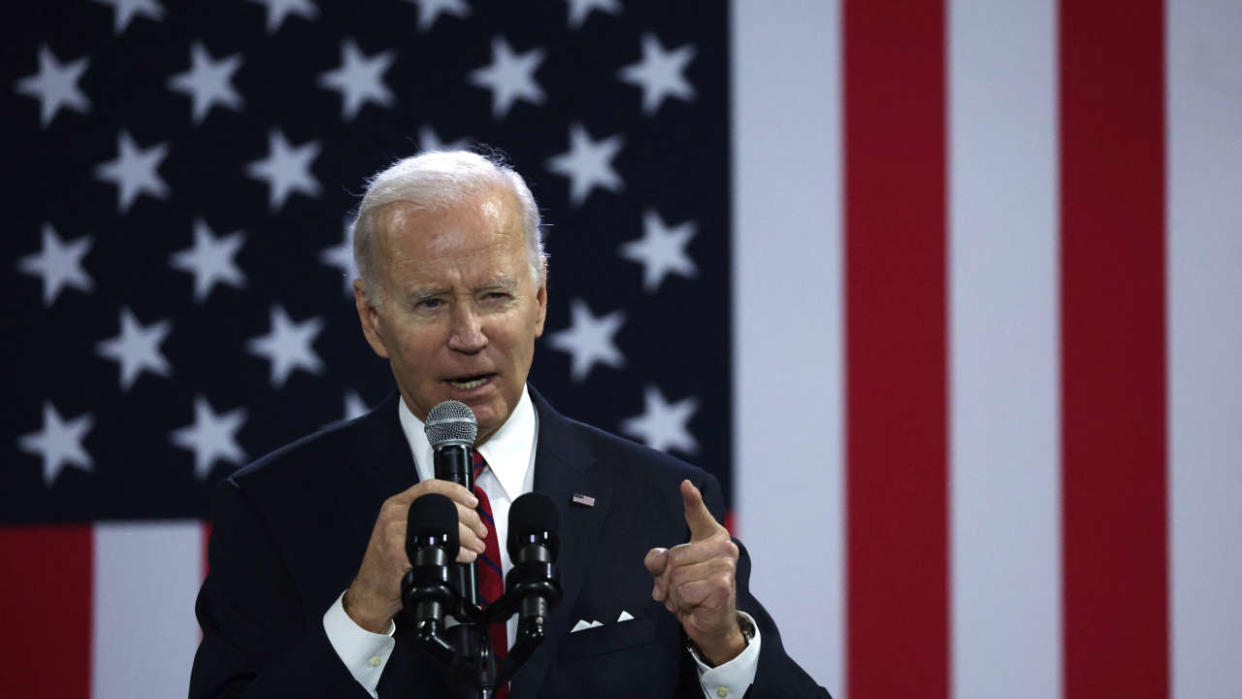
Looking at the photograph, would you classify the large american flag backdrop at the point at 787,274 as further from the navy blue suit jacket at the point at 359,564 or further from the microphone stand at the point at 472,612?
the microphone stand at the point at 472,612

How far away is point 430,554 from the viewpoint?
107cm

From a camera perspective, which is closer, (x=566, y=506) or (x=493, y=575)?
(x=493, y=575)

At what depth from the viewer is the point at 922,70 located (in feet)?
9.57

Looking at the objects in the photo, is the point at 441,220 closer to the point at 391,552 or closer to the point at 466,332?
the point at 466,332

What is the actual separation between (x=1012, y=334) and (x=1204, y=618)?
0.84 m

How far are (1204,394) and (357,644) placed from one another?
2340mm

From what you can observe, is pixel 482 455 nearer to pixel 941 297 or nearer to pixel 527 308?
pixel 527 308

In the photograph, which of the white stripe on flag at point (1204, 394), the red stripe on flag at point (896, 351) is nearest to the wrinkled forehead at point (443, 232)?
the red stripe on flag at point (896, 351)

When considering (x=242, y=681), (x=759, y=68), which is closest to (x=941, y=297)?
(x=759, y=68)

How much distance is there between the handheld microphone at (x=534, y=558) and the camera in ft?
3.52

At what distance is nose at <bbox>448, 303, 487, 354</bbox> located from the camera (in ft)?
5.27

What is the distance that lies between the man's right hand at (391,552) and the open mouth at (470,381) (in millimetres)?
354

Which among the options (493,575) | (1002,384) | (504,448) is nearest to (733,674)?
(493,575)

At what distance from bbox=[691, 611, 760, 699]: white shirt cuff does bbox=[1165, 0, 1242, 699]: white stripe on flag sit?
1807 millimetres
